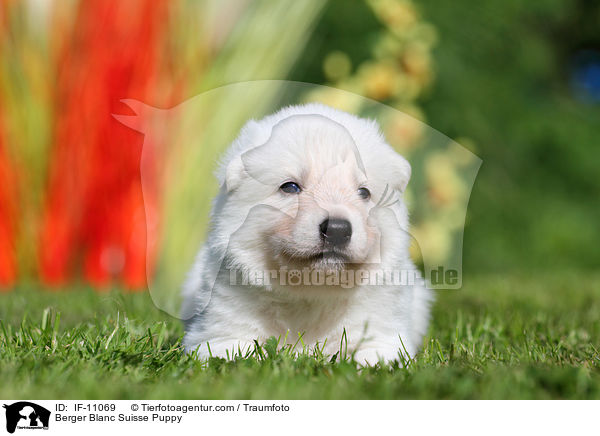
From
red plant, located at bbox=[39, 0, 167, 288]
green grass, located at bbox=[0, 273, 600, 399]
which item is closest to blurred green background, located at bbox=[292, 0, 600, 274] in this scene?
red plant, located at bbox=[39, 0, 167, 288]

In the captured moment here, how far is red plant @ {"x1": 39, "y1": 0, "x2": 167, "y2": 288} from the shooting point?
5547 mm

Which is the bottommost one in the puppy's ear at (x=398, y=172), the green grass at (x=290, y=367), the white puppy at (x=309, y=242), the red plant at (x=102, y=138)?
the green grass at (x=290, y=367)

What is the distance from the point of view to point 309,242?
2.22 m

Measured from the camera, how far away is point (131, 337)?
2564 mm

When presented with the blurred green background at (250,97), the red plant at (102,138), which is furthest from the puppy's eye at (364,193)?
the red plant at (102,138)

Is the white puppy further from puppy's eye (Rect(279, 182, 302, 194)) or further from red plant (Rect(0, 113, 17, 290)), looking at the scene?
red plant (Rect(0, 113, 17, 290))

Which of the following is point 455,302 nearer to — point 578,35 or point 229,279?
point 229,279

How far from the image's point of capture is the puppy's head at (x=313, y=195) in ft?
7.31

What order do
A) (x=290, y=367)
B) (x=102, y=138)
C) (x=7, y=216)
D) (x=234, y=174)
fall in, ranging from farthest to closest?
(x=7, y=216), (x=102, y=138), (x=234, y=174), (x=290, y=367)

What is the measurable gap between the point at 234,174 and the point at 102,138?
341 centimetres
